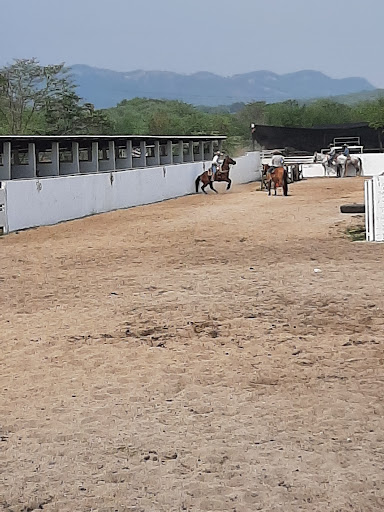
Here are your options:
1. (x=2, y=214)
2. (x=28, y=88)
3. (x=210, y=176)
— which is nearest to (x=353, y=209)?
(x=2, y=214)

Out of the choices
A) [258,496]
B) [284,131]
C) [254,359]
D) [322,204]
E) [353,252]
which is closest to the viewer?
[258,496]

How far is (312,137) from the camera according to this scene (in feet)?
178

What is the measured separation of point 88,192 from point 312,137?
33.2 meters

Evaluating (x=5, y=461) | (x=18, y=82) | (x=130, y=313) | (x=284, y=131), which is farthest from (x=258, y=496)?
(x=18, y=82)

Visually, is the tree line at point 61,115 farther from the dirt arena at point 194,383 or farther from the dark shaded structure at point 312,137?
the dirt arena at point 194,383

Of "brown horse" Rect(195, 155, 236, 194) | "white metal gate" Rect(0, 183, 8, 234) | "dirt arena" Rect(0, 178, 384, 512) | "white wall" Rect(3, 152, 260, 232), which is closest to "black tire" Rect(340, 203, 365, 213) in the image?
"dirt arena" Rect(0, 178, 384, 512)

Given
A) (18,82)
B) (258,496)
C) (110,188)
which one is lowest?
(258,496)

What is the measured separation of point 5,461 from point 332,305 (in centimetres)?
513

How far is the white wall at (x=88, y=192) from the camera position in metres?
19.4

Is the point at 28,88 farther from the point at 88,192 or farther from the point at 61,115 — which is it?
the point at 88,192

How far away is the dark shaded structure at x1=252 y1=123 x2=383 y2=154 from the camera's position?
5359 centimetres

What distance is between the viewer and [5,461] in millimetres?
4922

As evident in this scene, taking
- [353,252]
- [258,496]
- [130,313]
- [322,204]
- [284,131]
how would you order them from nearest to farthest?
[258,496] → [130,313] → [353,252] → [322,204] → [284,131]

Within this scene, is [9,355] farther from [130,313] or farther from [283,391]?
[283,391]
